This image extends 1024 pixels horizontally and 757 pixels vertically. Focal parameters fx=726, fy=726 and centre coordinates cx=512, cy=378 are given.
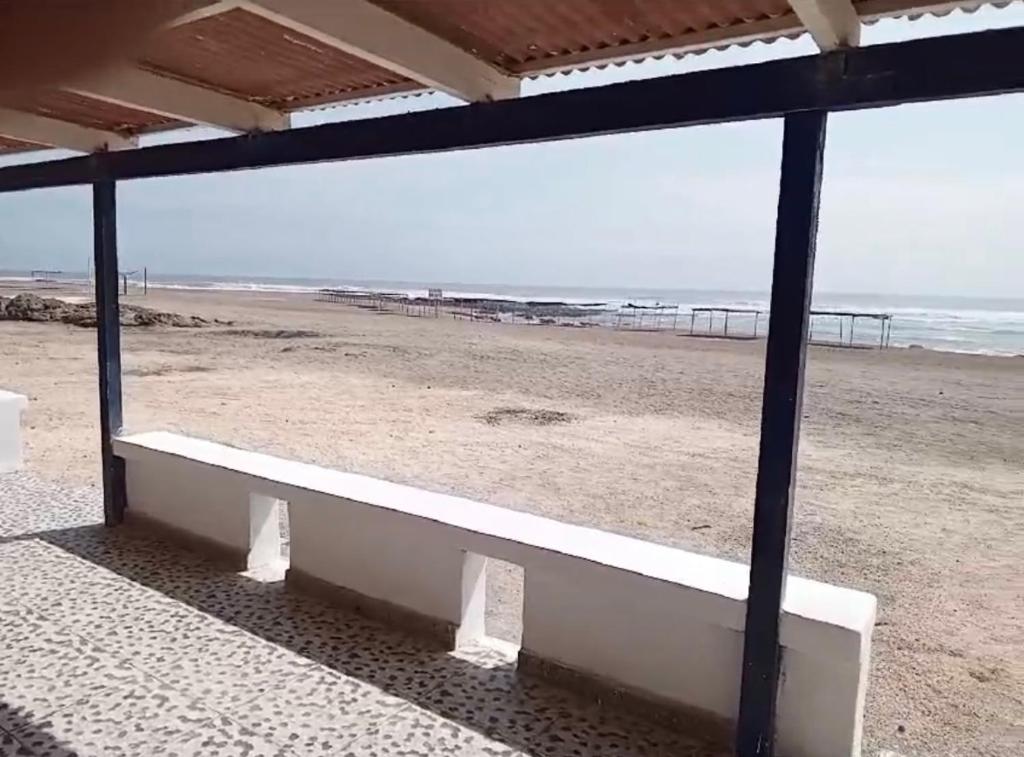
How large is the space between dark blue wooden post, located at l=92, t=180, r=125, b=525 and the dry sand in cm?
148

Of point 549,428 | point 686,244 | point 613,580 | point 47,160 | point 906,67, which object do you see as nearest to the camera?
point 906,67

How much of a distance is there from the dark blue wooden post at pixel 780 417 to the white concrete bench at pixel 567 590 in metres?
0.06

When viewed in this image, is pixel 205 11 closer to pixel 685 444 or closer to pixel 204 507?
pixel 204 507

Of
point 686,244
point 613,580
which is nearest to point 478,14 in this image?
point 613,580

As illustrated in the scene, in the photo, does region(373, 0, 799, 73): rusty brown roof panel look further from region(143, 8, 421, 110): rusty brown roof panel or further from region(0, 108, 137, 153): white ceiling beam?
region(0, 108, 137, 153): white ceiling beam

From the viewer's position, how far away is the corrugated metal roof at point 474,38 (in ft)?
5.69

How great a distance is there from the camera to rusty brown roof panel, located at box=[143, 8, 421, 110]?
2119mm

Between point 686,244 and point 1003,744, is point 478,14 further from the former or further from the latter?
point 686,244

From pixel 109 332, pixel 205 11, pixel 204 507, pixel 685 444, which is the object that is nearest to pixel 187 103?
pixel 205 11

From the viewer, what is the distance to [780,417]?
6.17 ft

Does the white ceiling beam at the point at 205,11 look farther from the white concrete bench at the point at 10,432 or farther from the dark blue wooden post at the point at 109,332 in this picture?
the white concrete bench at the point at 10,432

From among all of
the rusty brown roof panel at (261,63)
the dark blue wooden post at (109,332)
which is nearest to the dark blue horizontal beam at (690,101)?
the rusty brown roof panel at (261,63)

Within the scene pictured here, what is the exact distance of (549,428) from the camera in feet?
28.5

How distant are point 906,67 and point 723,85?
41 cm
